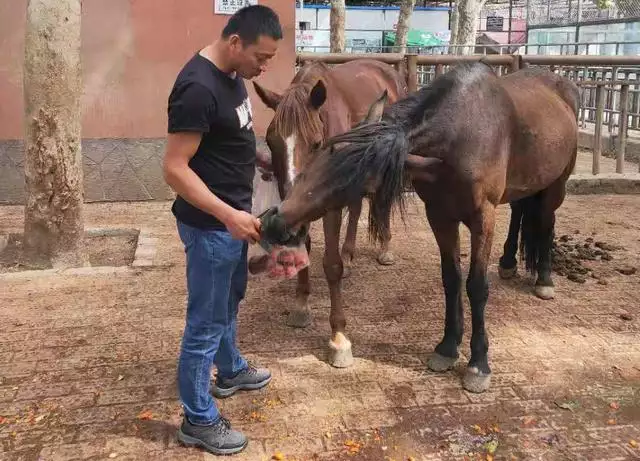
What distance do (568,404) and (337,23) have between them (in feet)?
43.3

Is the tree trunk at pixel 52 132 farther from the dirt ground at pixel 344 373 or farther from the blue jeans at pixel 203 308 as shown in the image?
the blue jeans at pixel 203 308

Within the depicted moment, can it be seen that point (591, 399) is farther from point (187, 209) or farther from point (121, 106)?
point (121, 106)

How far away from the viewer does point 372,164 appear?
2.71 metres

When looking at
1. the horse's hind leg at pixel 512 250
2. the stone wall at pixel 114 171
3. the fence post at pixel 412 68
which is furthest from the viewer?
the stone wall at pixel 114 171

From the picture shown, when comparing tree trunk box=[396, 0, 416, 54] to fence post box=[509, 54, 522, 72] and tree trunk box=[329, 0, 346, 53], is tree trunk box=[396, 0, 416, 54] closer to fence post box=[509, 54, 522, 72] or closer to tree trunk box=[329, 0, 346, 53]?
tree trunk box=[329, 0, 346, 53]

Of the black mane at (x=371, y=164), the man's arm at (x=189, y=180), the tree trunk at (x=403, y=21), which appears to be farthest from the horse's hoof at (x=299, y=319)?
the tree trunk at (x=403, y=21)

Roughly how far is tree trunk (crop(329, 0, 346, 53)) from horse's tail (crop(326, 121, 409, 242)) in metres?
12.8

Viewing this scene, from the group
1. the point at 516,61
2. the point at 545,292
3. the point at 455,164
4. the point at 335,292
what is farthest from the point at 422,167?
the point at 516,61

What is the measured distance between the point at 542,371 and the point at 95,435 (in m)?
2.48

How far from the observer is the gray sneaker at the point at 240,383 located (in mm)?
3242

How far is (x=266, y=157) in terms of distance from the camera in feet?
12.5

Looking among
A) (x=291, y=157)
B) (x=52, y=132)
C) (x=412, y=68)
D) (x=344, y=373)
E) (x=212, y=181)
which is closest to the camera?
(x=212, y=181)

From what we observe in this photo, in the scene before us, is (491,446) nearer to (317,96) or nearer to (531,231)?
(317,96)

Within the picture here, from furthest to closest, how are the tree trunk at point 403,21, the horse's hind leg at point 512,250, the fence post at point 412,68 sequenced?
the tree trunk at point 403,21 → the fence post at point 412,68 → the horse's hind leg at point 512,250
